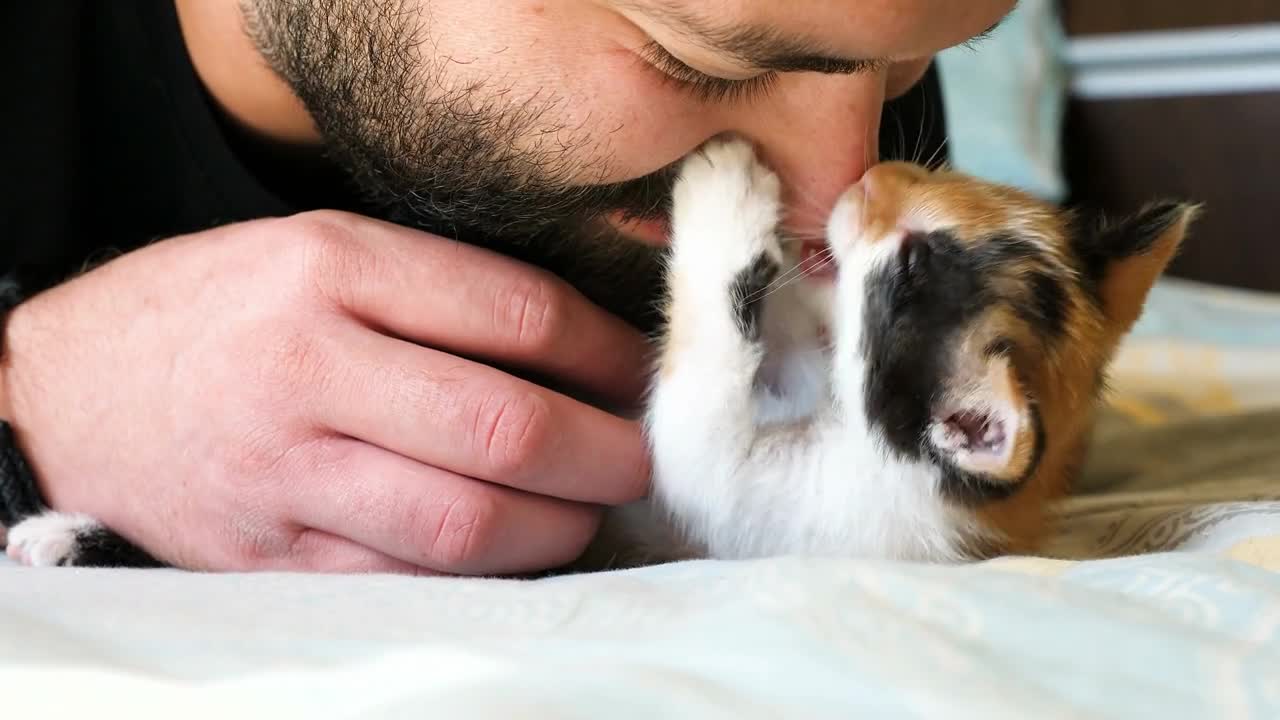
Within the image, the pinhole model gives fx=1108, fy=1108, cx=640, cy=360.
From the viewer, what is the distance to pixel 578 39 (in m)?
0.79

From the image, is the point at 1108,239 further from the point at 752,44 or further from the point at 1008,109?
the point at 1008,109

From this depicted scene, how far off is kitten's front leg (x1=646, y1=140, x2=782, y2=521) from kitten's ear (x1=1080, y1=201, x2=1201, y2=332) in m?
0.27

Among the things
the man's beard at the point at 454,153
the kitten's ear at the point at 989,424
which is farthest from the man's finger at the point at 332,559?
the kitten's ear at the point at 989,424

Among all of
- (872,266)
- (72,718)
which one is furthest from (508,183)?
(72,718)

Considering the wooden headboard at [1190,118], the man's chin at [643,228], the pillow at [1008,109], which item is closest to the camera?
the man's chin at [643,228]

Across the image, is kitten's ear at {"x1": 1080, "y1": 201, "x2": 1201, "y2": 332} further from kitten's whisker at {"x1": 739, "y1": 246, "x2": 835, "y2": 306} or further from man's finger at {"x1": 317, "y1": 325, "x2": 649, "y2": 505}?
man's finger at {"x1": 317, "y1": 325, "x2": 649, "y2": 505}

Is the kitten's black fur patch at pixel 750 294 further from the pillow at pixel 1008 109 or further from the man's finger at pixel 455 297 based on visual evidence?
the pillow at pixel 1008 109

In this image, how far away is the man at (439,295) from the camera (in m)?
0.79

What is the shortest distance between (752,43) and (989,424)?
0.30m

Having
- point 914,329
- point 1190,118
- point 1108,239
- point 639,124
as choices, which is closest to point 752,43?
point 639,124

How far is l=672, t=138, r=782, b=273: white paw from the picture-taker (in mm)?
810

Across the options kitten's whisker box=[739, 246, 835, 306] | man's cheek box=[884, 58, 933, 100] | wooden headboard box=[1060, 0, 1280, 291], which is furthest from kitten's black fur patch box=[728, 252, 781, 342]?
wooden headboard box=[1060, 0, 1280, 291]

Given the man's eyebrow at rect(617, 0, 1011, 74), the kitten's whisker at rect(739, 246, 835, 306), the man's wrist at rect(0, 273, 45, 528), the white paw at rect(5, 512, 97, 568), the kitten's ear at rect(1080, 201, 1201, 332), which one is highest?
the man's eyebrow at rect(617, 0, 1011, 74)

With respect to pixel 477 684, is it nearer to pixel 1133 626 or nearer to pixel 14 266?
pixel 1133 626
